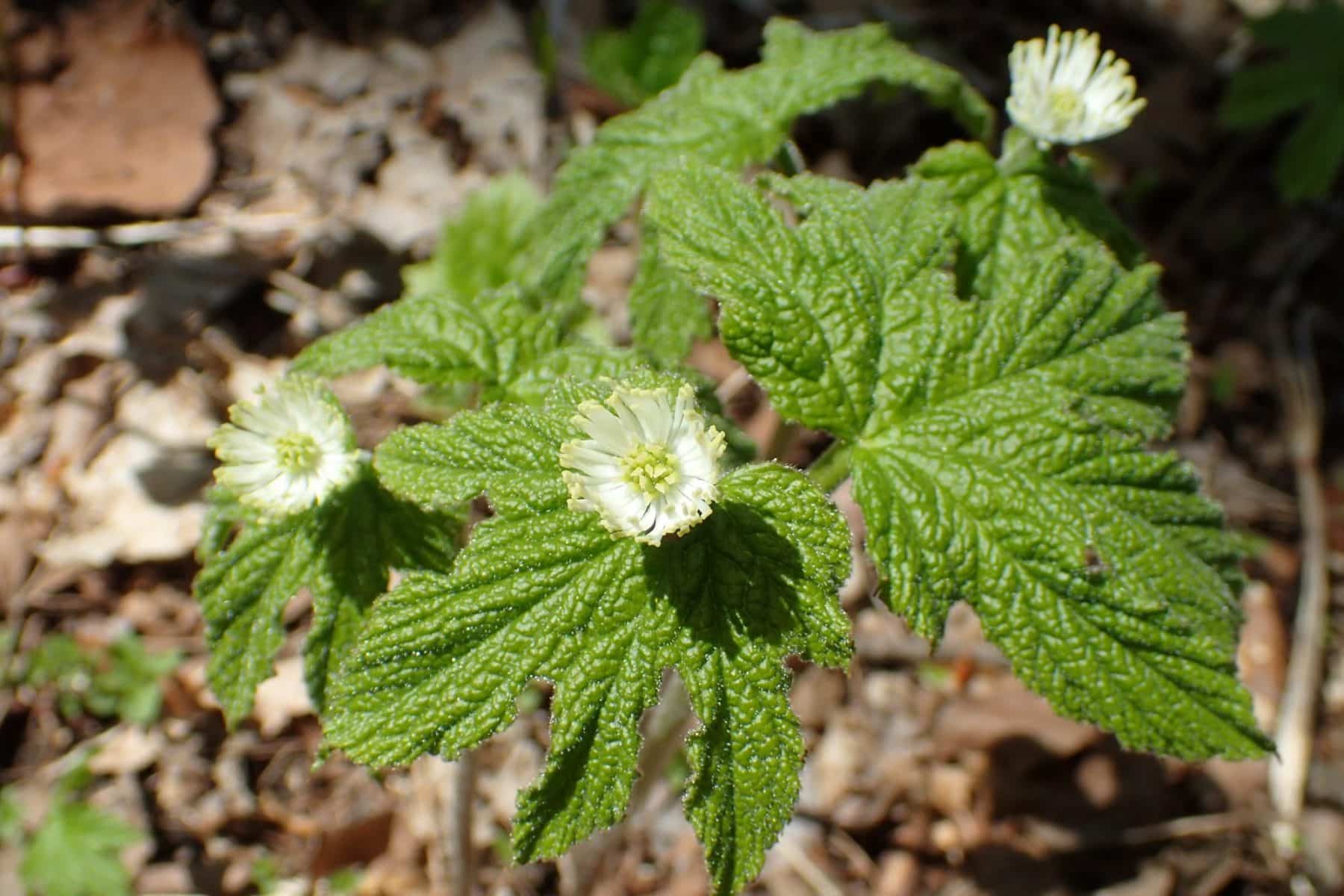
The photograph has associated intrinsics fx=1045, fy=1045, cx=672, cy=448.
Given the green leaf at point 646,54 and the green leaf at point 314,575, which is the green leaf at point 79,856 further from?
the green leaf at point 646,54

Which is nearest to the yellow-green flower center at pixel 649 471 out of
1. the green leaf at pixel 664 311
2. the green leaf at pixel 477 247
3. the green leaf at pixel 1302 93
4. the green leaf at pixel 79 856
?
the green leaf at pixel 664 311

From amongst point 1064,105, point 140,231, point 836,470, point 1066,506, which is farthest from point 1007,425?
point 140,231

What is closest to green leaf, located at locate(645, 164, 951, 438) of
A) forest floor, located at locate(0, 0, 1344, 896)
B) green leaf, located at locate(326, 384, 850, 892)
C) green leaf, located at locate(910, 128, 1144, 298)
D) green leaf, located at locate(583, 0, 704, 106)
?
green leaf, located at locate(910, 128, 1144, 298)

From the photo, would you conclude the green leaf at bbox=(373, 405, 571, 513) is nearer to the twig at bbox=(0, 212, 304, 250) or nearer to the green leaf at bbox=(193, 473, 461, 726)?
the green leaf at bbox=(193, 473, 461, 726)

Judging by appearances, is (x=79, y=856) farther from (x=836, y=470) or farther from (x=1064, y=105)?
(x=1064, y=105)

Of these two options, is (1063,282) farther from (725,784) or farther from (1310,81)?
(1310,81)

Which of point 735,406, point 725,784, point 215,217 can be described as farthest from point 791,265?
point 215,217
